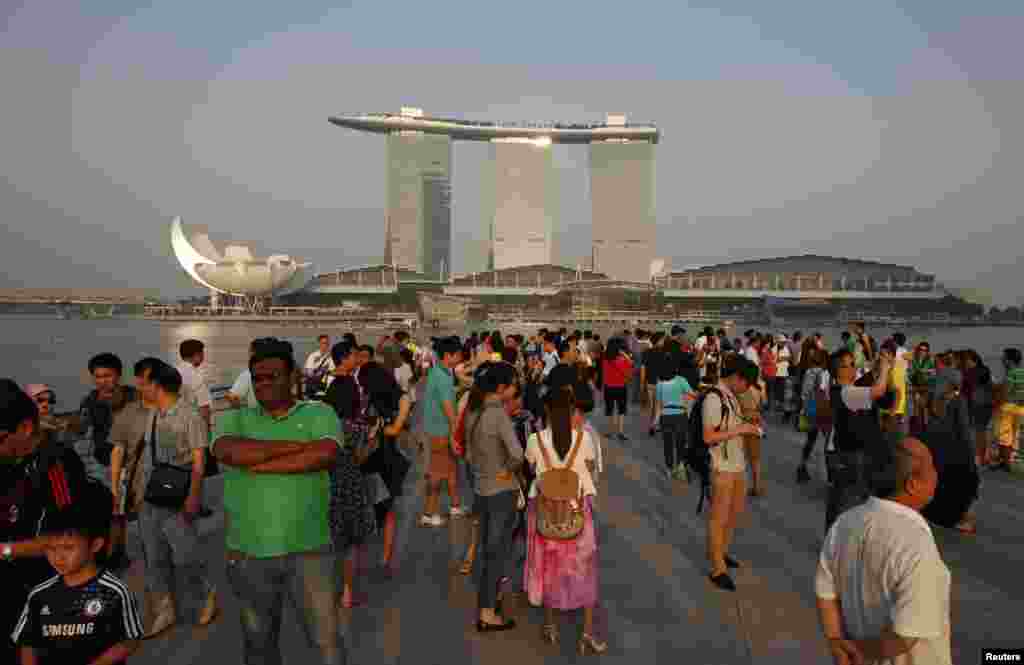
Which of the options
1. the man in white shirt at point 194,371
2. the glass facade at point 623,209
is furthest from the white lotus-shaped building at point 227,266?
the man in white shirt at point 194,371

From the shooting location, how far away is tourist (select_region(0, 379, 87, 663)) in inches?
96.7

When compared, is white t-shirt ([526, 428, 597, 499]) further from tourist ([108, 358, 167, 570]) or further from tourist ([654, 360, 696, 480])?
tourist ([654, 360, 696, 480])

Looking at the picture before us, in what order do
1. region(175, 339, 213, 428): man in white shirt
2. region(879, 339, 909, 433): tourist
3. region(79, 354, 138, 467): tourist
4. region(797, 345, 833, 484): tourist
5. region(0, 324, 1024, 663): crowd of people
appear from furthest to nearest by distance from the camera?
region(797, 345, 833, 484): tourist < region(175, 339, 213, 428): man in white shirt < region(879, 339, 909, 433): tourist < region(79, 354, 138, 467): tourist < region(0, 324, 1024, 663): crowd of people

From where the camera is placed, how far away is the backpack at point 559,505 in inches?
146

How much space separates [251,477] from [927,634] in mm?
2265

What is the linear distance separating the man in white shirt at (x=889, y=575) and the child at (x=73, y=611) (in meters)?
2.14

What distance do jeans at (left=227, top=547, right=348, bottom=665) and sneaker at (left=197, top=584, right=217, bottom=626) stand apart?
5.76ft

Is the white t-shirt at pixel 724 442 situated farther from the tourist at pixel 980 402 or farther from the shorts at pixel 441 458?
the tourist at pixel 980 402

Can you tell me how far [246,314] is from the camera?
10012 cm

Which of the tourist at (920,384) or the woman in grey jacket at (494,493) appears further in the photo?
the tourist at (920,384)

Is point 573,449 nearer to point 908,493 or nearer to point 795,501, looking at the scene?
point 908,493

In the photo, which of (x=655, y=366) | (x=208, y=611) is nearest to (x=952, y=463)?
(x=655, y=366)

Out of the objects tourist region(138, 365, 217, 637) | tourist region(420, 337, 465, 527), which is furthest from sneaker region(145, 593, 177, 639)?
tourist region(420, 337, 465, 527)

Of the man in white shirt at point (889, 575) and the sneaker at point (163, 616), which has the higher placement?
the man in white shirt at point (889, 575)
